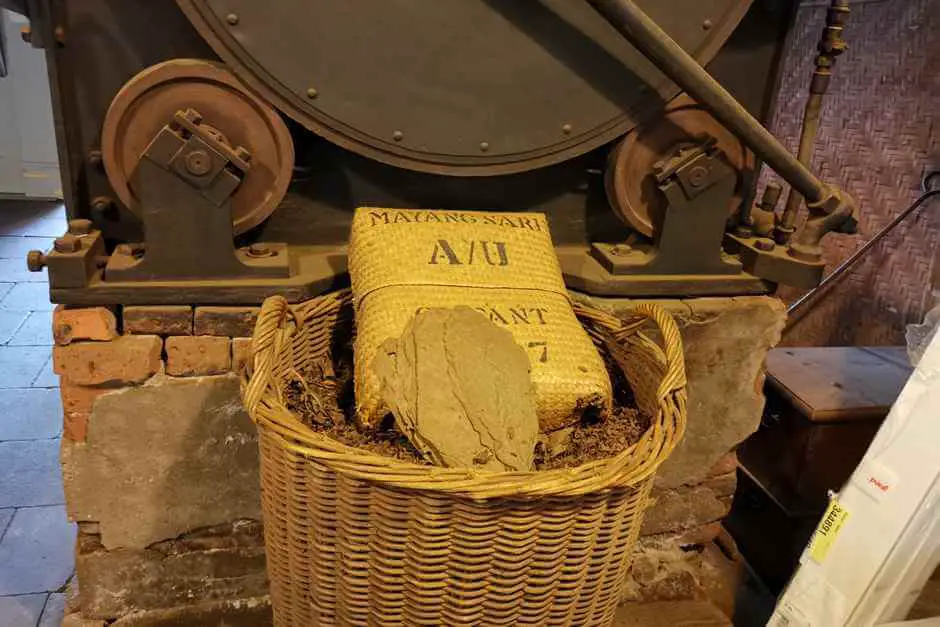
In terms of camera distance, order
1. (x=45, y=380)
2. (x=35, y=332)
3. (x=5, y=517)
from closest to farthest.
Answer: (x=5, y=517) < (x=45, y=380) < (x=35, y=332)

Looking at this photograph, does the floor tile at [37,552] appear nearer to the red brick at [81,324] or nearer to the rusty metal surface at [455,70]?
the red brick at [81,324]

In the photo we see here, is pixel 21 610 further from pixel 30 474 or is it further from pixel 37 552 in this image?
pixel 30 474

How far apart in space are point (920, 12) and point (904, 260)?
0.92 metres

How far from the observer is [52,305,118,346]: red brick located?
1.58m

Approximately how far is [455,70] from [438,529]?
982 mm

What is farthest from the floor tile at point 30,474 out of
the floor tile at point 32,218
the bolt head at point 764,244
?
the floor tile at point 32,218

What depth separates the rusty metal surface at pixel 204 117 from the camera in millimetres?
1537

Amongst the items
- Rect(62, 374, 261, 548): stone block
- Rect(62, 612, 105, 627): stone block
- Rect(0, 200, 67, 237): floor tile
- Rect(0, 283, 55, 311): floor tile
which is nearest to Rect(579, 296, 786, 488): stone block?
Rect(62, 374, 261, 548): stone block

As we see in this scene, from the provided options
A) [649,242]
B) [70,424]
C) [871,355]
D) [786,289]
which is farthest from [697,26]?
[786,289]

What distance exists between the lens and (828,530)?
1465mm

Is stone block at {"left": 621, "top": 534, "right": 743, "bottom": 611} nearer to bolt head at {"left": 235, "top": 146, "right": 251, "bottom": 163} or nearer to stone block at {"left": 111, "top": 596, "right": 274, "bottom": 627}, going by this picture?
stone block at {"left": 111, "top": 596, "right": 274, "bottom": 627}

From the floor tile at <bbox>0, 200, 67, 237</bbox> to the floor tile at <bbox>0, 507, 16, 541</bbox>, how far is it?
2.95 metres

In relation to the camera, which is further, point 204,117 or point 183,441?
point 183,441

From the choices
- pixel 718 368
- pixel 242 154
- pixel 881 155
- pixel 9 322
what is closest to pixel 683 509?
pixel 718 368
